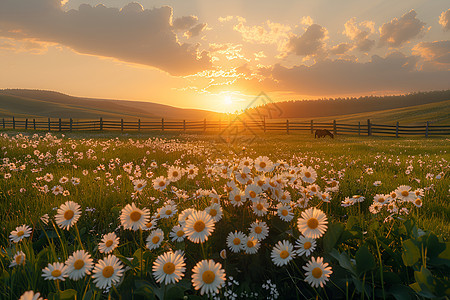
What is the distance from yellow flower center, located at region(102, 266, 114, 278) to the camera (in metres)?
1.33

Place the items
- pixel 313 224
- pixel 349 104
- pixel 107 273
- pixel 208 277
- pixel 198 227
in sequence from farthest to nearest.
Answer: pixel 349 104 → pixel 313 224 → pixel 198 227 → pixel 107 273 → pixel 208 277

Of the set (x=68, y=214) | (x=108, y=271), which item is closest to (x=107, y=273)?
(x=108, y=271)

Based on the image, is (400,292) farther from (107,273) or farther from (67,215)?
(67,215)

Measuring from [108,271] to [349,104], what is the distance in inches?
5976

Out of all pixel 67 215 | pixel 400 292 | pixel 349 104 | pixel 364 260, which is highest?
pixel 349 104

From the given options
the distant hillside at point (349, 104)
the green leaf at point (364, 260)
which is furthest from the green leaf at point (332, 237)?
the distant hillside at point (349, 104)

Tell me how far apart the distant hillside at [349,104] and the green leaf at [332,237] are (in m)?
125

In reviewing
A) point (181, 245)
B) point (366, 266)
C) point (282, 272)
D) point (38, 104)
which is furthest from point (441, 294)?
point (38, 104)

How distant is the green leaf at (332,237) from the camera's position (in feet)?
5.95

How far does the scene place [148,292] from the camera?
1517 mm

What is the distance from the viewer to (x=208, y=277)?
121 centimetres

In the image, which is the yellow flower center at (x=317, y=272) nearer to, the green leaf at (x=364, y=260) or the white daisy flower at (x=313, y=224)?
the white daisy flower at (x=313, y=224)

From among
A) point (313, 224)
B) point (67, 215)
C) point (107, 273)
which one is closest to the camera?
point (107, 273)

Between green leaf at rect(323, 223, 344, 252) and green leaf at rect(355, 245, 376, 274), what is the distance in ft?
0.77
